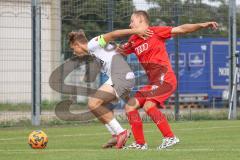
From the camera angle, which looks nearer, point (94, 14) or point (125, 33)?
point (125, 33)

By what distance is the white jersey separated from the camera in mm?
11698

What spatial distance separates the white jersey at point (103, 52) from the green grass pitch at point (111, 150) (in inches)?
52.1

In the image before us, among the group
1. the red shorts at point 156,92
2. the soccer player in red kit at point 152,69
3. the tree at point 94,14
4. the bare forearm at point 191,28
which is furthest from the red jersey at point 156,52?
the tree at point 94,14

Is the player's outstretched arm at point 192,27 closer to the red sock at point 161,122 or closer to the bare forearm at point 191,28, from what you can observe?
the bare forearm at point 191,28

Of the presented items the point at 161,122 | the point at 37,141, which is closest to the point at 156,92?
the point at 161,122

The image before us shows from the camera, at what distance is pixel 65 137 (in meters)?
14.9

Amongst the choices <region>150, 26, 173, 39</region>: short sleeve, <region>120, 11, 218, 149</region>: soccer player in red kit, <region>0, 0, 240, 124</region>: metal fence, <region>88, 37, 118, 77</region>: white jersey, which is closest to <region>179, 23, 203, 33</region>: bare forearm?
<region>120, 11, 218, 149</region>: soccer player in red kit

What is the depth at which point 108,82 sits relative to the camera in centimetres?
1196

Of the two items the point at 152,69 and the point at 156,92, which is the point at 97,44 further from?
the point at 156,92

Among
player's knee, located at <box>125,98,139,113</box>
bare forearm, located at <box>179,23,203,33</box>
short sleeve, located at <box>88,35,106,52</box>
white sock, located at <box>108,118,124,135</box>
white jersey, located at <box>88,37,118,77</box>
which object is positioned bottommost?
white sock, located at <box>108,118,124,135</box>

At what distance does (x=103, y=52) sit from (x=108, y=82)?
1.62 ft

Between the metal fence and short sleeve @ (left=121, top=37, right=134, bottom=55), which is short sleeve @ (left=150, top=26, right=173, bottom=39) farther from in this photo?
the metal fence

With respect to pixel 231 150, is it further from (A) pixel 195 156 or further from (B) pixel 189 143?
(B) pixel 189 143

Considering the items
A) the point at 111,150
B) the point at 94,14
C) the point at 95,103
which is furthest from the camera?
the point at 94,14
